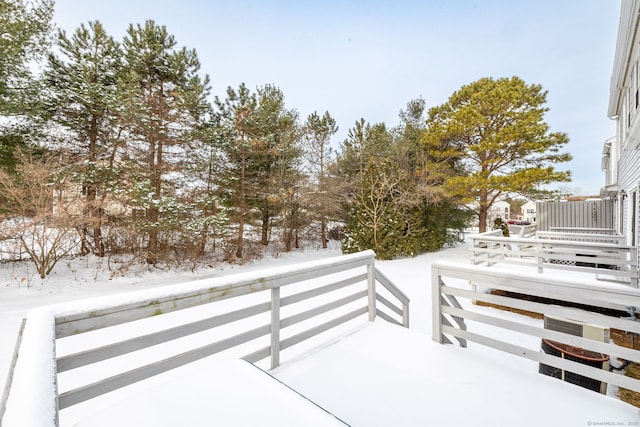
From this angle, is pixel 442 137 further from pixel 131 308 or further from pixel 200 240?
pixel 131 308

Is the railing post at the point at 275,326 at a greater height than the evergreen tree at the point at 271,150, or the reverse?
the evergreen tree at the point at 271,150

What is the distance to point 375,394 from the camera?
6.51 feet

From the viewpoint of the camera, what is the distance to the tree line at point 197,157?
306 inches

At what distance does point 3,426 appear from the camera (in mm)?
547

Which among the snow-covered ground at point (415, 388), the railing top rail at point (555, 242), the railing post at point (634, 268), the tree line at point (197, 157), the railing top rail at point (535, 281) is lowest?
the snow-covered ground at point (415, 388)

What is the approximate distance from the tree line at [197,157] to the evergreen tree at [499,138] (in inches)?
2.2

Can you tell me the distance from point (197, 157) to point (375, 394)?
384 inches

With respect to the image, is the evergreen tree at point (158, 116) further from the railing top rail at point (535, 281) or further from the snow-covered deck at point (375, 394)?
the railing top rail at point (535, 281)

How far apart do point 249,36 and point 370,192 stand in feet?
25.0

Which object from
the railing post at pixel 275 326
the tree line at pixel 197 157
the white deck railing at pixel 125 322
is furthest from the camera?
the tree line at pixel 197 157

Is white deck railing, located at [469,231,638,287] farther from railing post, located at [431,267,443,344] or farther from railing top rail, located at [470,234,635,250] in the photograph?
railing post, located at [431,267,443,344]

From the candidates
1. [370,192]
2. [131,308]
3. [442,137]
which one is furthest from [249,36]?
[131,308]

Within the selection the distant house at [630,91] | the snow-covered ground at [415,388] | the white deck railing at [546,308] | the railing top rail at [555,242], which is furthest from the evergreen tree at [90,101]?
the distant house at [630,91]

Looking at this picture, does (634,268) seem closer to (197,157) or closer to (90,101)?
(197,157)
